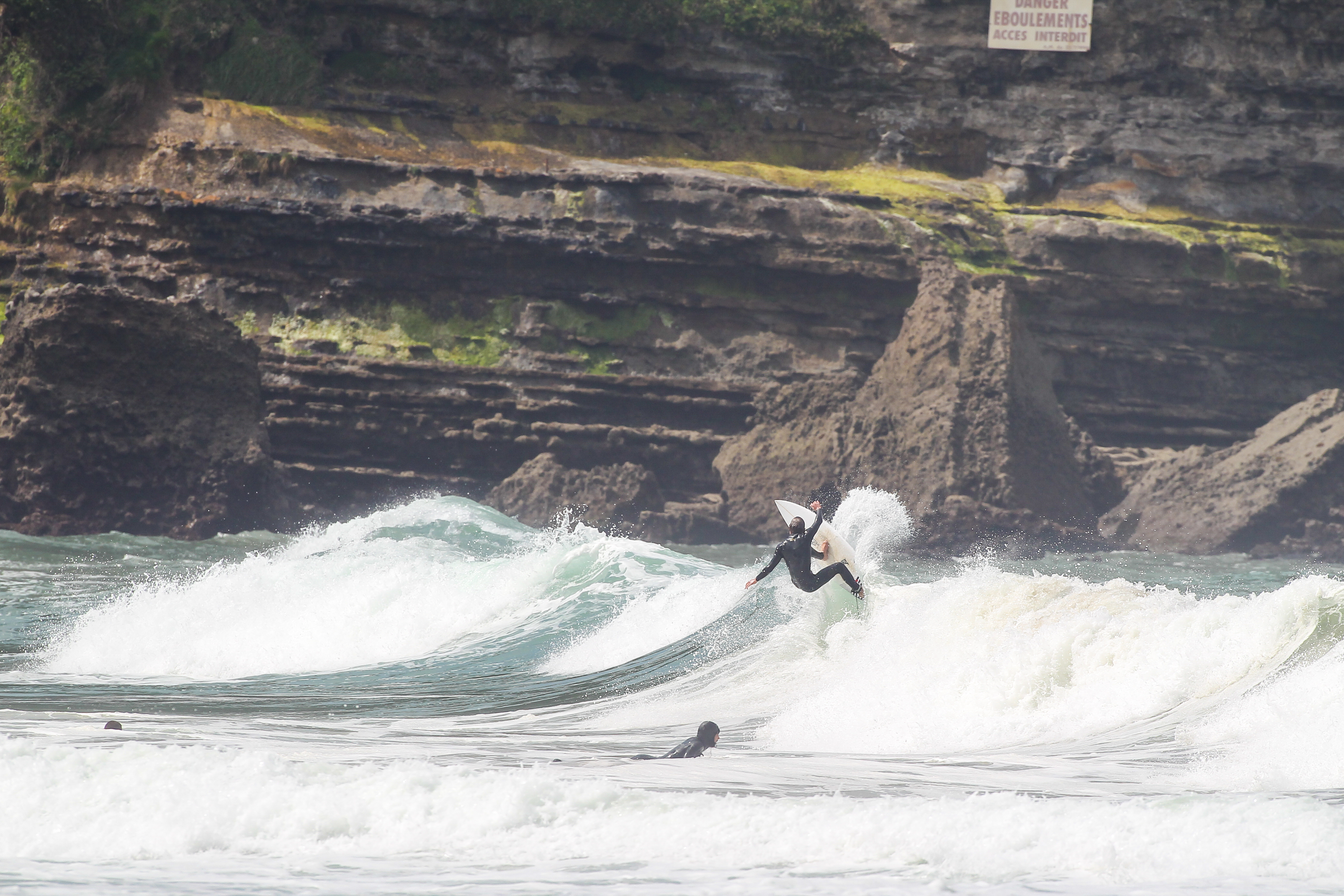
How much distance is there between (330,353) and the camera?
1151 inches

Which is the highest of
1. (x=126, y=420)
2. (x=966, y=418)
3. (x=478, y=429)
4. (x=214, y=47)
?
(x=214, y=47)

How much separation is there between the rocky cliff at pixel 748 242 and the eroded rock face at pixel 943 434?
82 millimetres

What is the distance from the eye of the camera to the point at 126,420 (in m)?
25.3

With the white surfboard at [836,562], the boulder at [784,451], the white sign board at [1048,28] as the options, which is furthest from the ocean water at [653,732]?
the white sign board at [1048,28]

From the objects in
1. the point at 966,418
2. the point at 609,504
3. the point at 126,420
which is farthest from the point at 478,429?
the point at 966,418

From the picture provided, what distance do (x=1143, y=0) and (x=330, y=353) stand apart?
21.8m

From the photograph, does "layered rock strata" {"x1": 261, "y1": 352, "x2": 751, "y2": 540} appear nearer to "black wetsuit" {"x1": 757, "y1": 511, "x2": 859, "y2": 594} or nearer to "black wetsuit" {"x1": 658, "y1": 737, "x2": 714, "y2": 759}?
"black wetsuit" {"x1": 757, "y1": 511, "x2": 859, "y2": 594}

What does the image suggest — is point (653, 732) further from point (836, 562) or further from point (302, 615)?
point (302, 615)

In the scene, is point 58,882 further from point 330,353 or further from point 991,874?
point 330,353

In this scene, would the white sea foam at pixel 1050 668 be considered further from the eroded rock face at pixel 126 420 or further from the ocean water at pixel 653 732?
the eroded rock face at pixel 126 420

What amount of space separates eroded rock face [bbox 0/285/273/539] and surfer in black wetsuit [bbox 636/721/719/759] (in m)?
17.5

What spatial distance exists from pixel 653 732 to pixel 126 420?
1732 centimetres

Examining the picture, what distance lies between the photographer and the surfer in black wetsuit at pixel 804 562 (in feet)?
44.2

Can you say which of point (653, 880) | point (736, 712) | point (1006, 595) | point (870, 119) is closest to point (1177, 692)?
point (1006, 595)
